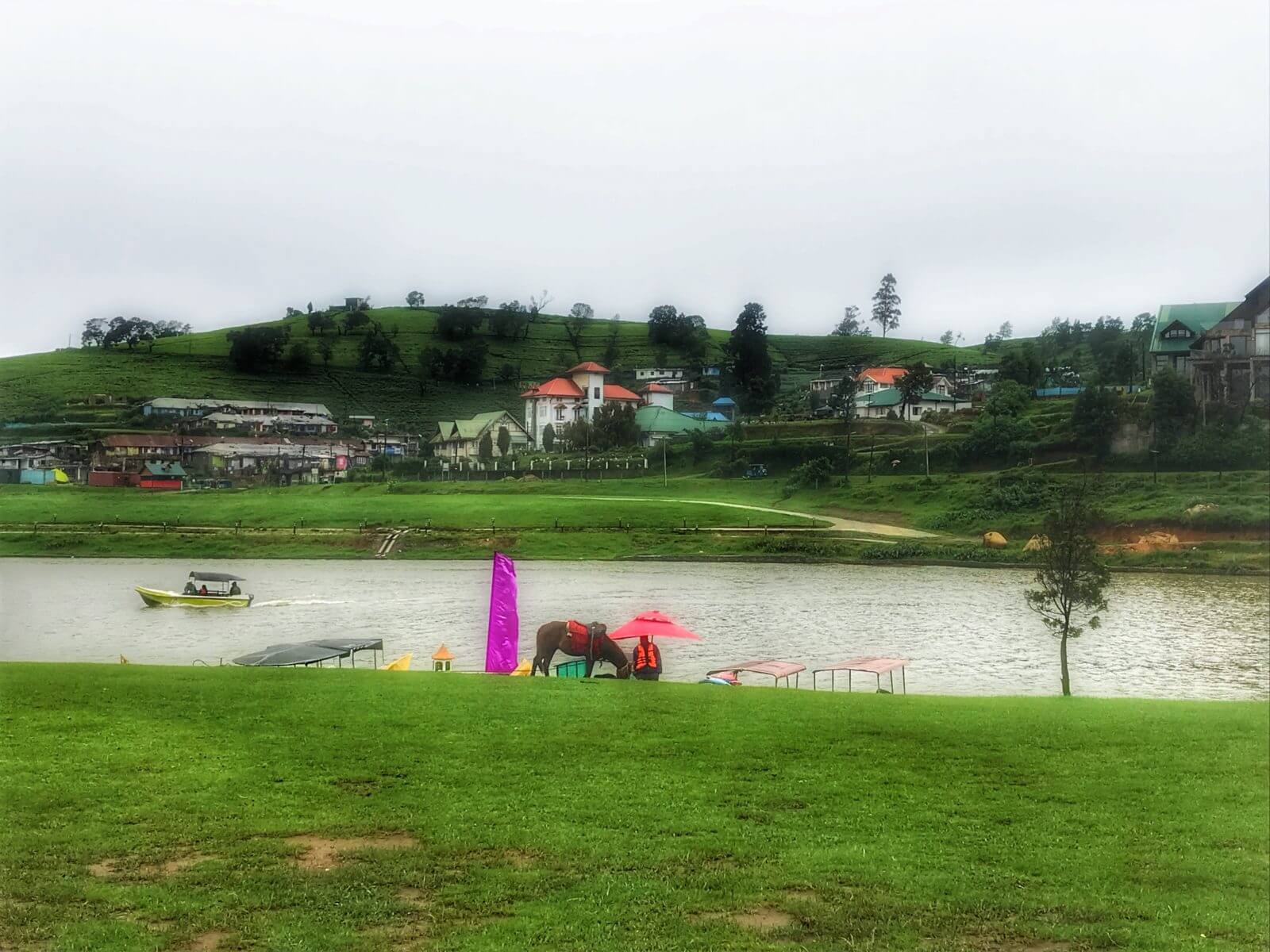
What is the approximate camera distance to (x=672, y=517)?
19.8 meters

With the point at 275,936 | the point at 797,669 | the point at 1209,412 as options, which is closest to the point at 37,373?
the point at 797,669

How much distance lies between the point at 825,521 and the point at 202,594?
11623mm

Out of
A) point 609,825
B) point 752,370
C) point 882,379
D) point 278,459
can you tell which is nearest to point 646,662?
point 609,825

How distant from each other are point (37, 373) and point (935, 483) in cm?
1637

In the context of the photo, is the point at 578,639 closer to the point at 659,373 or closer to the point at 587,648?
the point at 587,648

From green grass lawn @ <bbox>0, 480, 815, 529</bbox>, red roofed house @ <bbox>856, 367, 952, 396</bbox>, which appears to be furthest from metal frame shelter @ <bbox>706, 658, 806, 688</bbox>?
red roofed house @ <bbox>856, 367, 952, 396</bbox>

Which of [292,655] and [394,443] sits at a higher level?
[394,443]

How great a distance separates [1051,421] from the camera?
20.0m

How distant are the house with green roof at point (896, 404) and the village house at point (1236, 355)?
17.7ft

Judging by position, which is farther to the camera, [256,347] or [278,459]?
[256,347]

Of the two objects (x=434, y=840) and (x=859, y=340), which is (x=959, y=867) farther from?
(x=859, y=340)

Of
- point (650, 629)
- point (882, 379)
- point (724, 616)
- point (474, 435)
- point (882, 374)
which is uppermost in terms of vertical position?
point (882, 374)

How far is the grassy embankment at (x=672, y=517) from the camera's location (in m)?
17.1

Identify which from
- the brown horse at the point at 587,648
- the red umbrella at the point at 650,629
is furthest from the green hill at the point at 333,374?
the red umbrella at the point at 650,629
